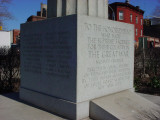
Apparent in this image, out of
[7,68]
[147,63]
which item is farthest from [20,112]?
[147,63]

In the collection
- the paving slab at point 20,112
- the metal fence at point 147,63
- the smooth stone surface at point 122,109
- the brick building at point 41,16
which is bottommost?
the paving slab at point 20,112

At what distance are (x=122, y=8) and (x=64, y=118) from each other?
1610 inches

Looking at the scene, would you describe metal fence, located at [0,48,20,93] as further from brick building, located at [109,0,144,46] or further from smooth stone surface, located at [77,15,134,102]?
brick building, located at [109,0,144,46]

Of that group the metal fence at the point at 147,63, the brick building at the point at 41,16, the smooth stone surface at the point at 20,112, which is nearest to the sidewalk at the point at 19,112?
the smooth stone surface at the point at 20,112

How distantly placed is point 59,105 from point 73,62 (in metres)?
1.12

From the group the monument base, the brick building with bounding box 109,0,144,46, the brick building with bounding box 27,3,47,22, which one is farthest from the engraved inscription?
the brick building with bounding box 27,3,47,22

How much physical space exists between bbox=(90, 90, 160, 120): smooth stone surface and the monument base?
253 mm

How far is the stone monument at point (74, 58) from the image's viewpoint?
4.43m

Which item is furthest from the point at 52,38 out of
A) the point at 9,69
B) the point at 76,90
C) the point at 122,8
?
the point at 122,8

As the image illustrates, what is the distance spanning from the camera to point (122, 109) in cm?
442

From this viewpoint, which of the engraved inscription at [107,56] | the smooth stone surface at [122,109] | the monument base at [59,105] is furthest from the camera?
the engraved inscription at [107,56]

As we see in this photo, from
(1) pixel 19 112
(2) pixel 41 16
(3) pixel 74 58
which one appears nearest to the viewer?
(3) pixel 74 58

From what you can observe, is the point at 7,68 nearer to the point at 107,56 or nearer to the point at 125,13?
the point at 107,56

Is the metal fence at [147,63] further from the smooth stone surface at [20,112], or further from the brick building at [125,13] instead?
the brick building at [125,13]
